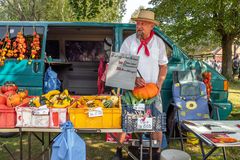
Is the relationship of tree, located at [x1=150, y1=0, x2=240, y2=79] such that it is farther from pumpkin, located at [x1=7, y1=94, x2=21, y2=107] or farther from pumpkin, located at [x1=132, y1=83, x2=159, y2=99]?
pumpkin, located at [x1=7, y1=94, x2=21, y2=107]

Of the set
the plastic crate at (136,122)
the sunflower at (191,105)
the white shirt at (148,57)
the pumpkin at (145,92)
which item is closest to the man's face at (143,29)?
the white shirt at (148,57)

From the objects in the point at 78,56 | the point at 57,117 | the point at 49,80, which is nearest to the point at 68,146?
the point at 57,117

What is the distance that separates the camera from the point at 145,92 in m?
3.54

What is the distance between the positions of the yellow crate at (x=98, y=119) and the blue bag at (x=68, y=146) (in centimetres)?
19

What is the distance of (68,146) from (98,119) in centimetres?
44

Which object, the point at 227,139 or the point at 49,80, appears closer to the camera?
the point at 227,139

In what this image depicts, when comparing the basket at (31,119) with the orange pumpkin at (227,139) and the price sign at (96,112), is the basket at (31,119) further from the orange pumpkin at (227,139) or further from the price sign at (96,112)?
the orange pumpkin at (227,139)

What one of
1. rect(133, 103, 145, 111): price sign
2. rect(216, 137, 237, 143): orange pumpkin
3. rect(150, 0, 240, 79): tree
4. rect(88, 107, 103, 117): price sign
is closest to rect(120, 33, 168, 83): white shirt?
rect(133, 103, 145, 111): price sign

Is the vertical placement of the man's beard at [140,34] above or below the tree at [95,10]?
below

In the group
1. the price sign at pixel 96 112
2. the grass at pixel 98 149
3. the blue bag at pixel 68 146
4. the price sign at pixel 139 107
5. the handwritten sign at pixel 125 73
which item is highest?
the handwritten sign at pixel 125 73

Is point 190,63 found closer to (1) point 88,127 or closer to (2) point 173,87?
(2) point 173,87

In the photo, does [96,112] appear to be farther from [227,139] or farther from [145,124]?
[227,139]

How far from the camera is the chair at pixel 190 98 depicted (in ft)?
16.9

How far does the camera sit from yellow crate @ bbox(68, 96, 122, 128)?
120 inches
